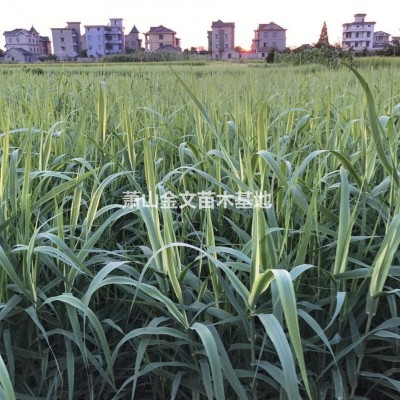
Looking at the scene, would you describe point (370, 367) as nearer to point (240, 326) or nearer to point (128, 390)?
point (240, 326)

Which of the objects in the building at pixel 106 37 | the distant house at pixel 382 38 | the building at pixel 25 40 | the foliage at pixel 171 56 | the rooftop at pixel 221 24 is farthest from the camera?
the building at pixel 106 37

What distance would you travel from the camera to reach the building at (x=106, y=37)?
44.0m

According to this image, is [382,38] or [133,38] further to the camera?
[133,38]

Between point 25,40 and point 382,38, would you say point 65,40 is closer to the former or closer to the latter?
point 25,40

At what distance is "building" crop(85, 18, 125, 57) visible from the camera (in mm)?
44031

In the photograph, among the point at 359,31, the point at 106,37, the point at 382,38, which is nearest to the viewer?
the point at 382,38

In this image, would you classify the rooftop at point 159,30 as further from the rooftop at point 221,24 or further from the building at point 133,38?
the rooftop at point 221,24

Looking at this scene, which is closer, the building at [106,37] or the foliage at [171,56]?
the foliage at [171,56]

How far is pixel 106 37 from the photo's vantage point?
43.9 metres

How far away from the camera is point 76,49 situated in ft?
150

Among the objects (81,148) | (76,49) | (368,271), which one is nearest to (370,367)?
(368,271)

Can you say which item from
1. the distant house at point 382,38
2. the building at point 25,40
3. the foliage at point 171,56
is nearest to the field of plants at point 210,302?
the foliage at point 171,56

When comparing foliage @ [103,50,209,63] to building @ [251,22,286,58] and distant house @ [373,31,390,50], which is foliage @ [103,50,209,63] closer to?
distant house @ [373,31,390,50]

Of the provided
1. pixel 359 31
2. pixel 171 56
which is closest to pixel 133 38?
pixel 359 31
